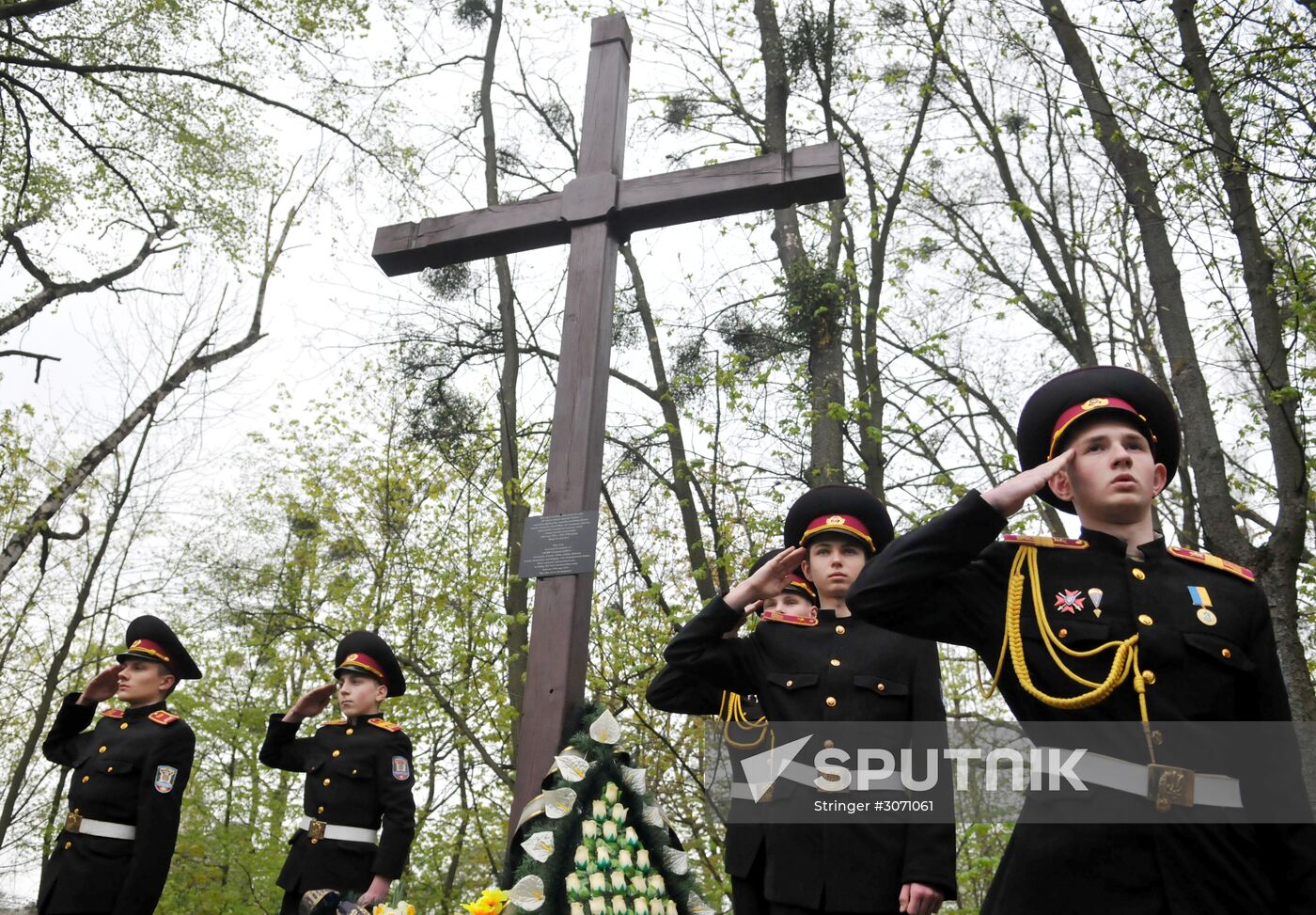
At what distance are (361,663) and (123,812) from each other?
1267mm

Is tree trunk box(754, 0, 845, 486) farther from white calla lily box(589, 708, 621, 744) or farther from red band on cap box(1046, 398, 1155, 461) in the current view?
red band on cap box(1046, 398, 1155, 461)

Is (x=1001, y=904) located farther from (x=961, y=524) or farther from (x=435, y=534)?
(x=435, y=534)

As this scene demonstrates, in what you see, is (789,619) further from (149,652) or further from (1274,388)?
(1274,388)

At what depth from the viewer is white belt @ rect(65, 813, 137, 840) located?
487cm

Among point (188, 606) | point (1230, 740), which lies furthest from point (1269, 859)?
point (188, 606)

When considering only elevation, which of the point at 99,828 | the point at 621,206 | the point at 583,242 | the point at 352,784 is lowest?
the point at 99,828

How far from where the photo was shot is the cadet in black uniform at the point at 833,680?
3127 millimetres

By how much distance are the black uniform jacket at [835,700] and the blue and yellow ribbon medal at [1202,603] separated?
1.04m

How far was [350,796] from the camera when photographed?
5.38m

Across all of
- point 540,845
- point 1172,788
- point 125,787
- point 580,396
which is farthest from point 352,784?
point 1172,788

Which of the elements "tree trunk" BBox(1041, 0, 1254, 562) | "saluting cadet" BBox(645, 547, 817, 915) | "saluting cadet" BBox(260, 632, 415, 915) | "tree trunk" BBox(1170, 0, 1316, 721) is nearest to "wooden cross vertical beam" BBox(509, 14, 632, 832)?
"saluting cadet" BBox(645, 547, 817, 915)

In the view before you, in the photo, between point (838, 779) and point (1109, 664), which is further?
point (838, 779)

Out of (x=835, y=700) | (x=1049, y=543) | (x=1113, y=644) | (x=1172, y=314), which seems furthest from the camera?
(x=1172, y=314)

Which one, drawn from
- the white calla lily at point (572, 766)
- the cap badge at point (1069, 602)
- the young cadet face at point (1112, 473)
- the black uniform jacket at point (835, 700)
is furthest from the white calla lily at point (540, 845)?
the young cadet face at point (1112, 473)
